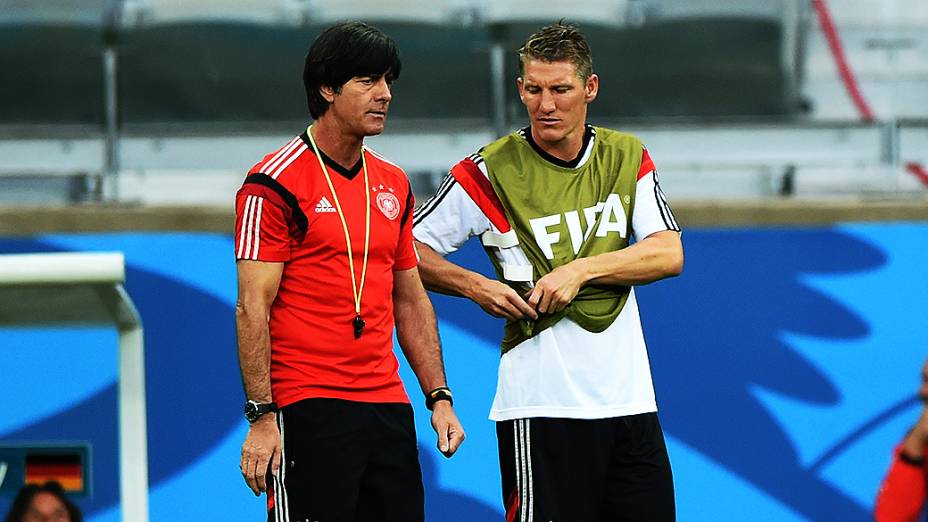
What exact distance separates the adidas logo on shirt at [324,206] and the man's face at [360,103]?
0.20 meters

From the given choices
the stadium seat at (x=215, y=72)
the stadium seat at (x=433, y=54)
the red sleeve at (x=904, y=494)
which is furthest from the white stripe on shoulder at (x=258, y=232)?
the stadium seat at (x=215, y=72)

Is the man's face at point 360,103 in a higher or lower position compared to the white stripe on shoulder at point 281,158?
higher

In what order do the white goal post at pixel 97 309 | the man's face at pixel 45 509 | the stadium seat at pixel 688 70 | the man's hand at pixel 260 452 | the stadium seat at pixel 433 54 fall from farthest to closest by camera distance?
1. the stadium seat at pixel 688 70
2. the stadium seat at pixel 433 54
3. the man's hand at pixel 260 452
4. the man's face at pixel 45 509
5. the white goal post at pixel 97 309

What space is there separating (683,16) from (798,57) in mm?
541

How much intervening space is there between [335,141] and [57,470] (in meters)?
1.04

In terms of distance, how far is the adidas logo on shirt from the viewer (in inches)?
137

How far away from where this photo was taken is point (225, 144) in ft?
19.7

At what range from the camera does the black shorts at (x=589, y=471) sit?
12.4 ft

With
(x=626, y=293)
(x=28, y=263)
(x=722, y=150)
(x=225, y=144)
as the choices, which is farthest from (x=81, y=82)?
(x=28, y=263)

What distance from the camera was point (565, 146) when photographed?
3.87m

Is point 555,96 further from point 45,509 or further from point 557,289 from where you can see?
point 45,509

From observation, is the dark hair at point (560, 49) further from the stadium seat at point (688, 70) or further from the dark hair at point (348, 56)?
the stadium seat at point (688, 70)

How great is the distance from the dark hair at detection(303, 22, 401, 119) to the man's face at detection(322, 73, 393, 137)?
0.02 m

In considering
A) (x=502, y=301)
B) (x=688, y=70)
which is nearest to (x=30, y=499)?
(x=502, y=301)
